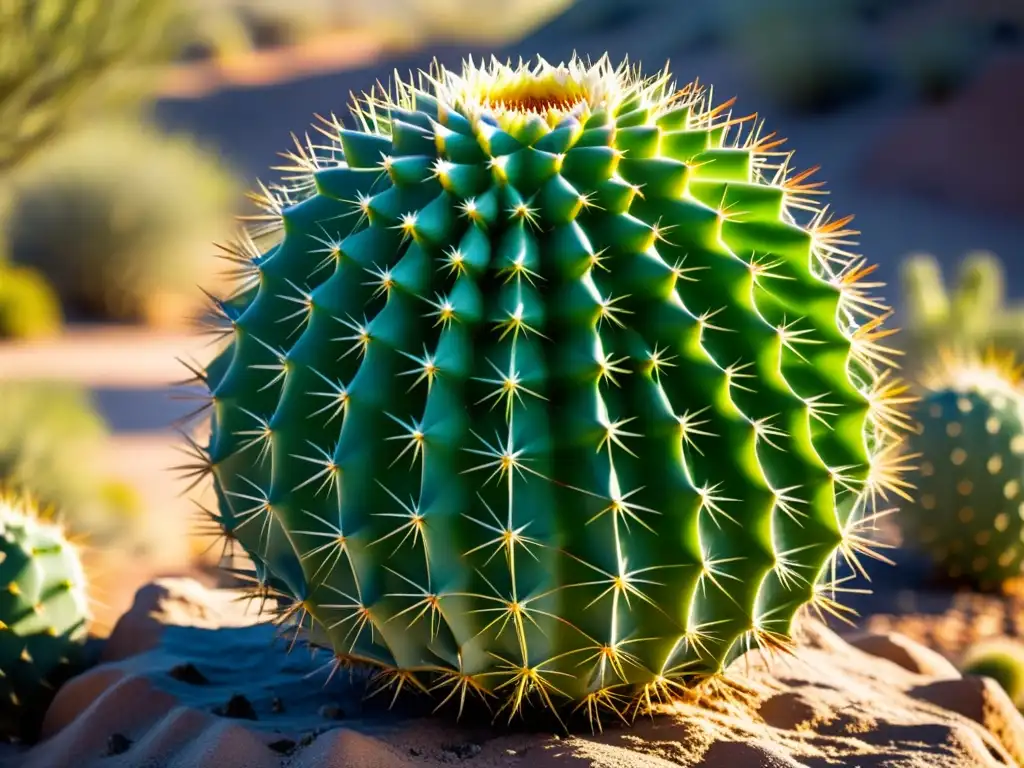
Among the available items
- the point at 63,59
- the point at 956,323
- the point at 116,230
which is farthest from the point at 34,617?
the point at 116,230

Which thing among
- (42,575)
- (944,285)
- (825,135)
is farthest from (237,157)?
(42,575)

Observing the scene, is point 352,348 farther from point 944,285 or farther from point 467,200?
point 944,285

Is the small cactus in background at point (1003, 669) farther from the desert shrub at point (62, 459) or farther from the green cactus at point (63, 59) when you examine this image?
the green cactus at point (63, 59)

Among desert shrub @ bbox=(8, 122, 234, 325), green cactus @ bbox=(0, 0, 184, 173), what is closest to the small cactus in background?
green cactus @ bbox=(0, 0, 184, 173)

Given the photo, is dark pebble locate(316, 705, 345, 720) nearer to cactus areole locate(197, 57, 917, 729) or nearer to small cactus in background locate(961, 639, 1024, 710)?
cactus areole locate(197, 57, 917, 729)

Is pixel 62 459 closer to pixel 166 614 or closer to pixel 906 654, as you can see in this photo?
pixel 166 614
